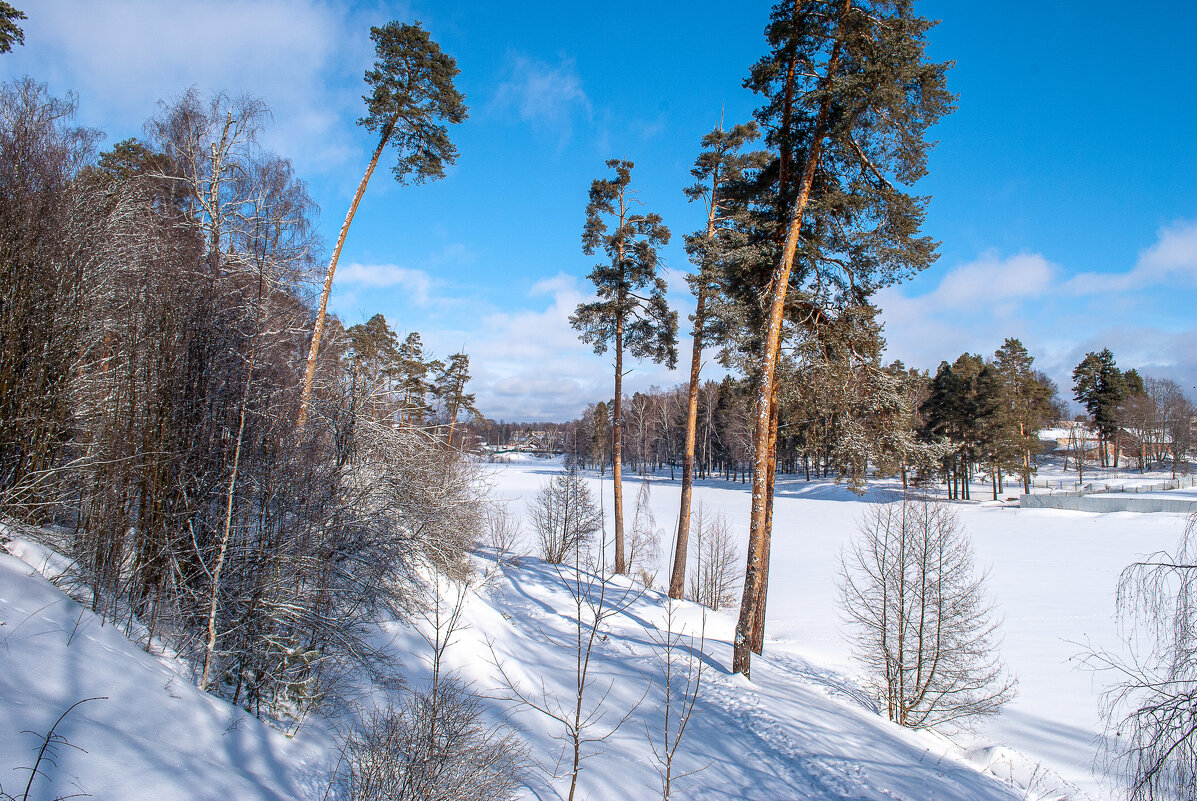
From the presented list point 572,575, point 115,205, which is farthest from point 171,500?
point 572,575

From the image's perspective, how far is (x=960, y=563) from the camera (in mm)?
10516

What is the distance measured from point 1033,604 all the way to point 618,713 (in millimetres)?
17615

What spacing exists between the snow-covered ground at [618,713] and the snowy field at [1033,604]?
0.25ft

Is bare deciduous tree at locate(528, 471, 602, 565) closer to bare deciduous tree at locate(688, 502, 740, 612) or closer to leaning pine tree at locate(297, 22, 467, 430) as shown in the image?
bare deciduous tree at locate(688, 502, 740, 612)

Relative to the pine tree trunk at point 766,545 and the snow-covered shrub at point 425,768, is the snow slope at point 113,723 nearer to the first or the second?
the snow-covered shrub at point 425,768

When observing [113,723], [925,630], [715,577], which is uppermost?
[113,723]

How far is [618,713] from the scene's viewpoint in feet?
22.8

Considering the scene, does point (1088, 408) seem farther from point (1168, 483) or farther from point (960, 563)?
point (960, 563)

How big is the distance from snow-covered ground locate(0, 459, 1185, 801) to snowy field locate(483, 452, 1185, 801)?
8 cm

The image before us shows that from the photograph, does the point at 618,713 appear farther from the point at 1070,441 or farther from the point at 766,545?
the point at 1070,441

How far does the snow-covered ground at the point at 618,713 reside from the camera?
320 cm

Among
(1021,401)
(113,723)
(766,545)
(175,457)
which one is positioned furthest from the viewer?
(1021,401)

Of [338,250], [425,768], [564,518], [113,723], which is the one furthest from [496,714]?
[564,518]

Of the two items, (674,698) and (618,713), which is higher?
(674,698)
